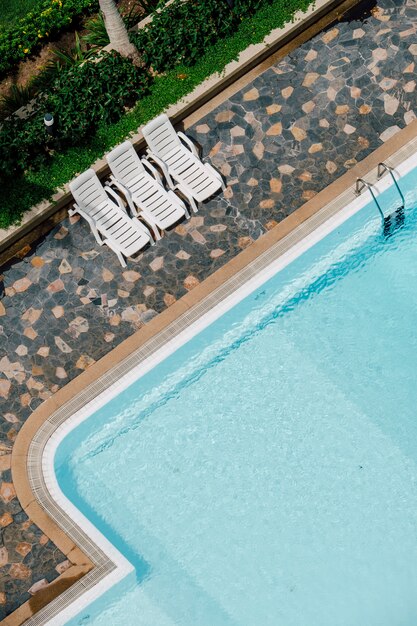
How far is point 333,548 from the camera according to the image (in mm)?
13961

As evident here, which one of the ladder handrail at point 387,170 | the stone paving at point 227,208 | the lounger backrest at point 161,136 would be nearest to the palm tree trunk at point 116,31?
the lounger backrest at point 161,136

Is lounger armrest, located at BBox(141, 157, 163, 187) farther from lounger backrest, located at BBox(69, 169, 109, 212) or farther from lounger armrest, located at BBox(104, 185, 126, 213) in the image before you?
lounger backrest, located at BBox(69, 169, 109, 212)

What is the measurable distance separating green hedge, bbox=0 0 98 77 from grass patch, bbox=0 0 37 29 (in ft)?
0.71

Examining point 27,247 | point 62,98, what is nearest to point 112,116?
point 62,98

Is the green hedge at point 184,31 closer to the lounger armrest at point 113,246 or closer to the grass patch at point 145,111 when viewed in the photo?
the grass patch at point 145,111

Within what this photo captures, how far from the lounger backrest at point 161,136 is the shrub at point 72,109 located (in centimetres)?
87

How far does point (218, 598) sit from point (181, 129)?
27.2 feet

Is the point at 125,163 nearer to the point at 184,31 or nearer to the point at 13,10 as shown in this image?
the point at 184,31

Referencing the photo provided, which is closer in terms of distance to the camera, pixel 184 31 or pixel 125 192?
pixel 125 192

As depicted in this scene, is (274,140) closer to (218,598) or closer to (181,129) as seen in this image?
(181,129)

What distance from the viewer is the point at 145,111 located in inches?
607

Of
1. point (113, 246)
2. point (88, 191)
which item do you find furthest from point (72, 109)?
point (113, 246)

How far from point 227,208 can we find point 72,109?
3259 millimetres

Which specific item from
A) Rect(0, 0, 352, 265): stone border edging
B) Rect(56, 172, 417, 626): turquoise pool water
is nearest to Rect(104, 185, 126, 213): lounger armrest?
Rect(0, 0, 352, 265): stone border edging
